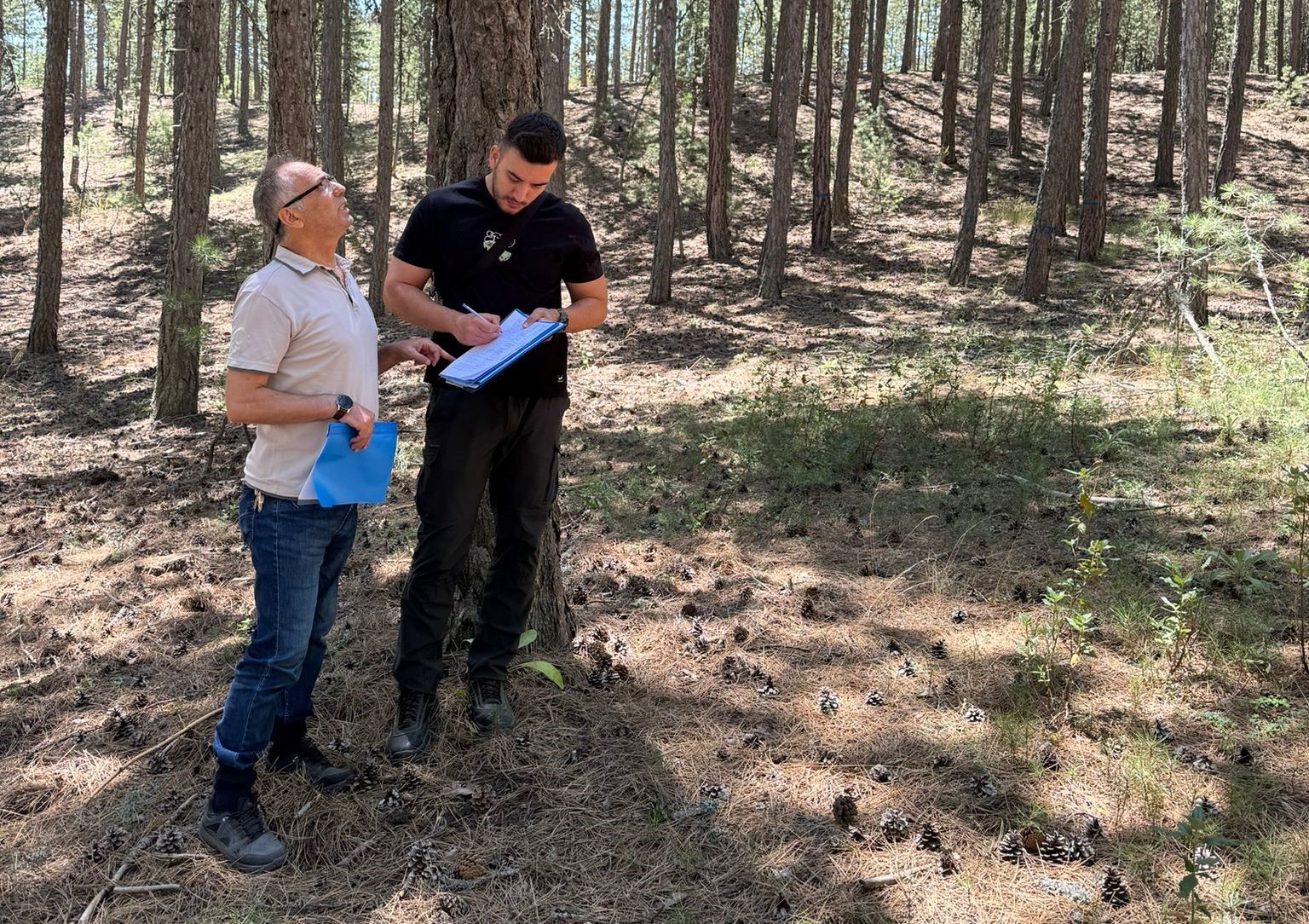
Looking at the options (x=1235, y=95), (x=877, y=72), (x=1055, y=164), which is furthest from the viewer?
(x=877, y=72)

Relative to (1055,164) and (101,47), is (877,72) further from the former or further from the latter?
(101,47)

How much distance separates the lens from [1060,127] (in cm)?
1299

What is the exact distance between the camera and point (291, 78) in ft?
23.0

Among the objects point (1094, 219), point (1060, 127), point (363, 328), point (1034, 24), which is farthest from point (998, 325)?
point (1034, 24)

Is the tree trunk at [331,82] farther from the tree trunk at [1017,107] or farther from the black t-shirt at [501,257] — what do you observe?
the tree trunk at [1017,107]

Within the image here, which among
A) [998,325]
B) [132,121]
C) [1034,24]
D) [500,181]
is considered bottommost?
[998,325]

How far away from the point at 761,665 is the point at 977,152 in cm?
1240

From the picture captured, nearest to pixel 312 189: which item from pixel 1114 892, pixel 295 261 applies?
pixel 295 261

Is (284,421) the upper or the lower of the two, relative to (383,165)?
lower

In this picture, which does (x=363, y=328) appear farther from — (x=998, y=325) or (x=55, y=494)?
(x=998, y=325)

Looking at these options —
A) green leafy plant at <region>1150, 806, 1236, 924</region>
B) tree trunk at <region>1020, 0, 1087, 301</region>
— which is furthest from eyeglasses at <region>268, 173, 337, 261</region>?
tree trunk at <region>1020, 0, 1087, 301</region>

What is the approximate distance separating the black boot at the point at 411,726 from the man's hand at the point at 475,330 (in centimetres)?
135

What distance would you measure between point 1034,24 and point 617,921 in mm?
30871

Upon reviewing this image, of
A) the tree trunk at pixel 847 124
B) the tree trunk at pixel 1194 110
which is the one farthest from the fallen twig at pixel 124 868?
the tree trunk at pixel 847 124
